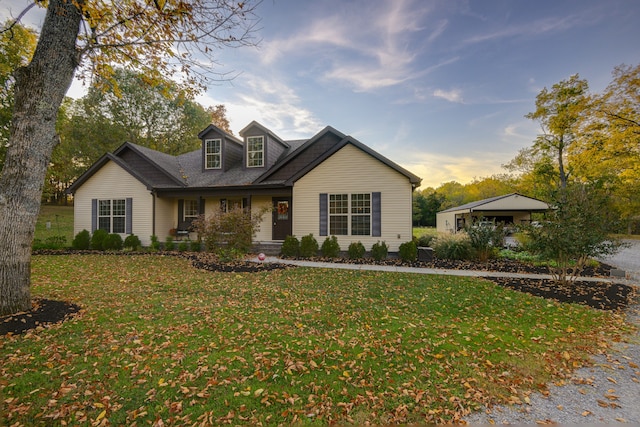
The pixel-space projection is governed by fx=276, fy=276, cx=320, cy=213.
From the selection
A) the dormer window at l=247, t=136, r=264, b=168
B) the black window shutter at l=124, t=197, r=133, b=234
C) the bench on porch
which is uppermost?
the dormer window at l=247, t=136, r=264, b=168

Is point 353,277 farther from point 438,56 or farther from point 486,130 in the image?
point 486,130

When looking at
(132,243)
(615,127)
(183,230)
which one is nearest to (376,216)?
(183,230)

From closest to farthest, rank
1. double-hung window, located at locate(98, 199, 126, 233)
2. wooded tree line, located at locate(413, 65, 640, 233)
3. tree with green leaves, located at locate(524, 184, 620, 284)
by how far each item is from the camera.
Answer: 1. tree with green leaves, located at locate(524, 184, 620, 284)
2. wooded tree line, located at locate(413, 65, 640, 233)
3. double-hung window, located at locate(98, 199, 126, 233)

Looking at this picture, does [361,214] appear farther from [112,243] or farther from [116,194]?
[116,194]

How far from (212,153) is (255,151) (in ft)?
8.78

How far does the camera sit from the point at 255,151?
14.9 metres

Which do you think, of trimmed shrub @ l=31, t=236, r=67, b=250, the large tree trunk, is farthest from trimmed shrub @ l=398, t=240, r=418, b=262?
trimmed shrub @ l=31, t=236, r=67, b=250

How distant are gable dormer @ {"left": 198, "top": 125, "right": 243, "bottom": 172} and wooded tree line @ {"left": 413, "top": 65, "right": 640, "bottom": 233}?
46.1 feet

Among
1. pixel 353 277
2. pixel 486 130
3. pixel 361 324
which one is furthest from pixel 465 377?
pixel 486 130

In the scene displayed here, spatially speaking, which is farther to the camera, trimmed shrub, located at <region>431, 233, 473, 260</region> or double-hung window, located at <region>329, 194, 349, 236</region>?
double-hung window, located at <region>329, 194, 349, 236</region>

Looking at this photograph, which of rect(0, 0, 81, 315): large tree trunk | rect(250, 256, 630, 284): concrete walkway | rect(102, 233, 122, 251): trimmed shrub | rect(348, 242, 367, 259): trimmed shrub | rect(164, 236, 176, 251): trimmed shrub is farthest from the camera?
rect(102, 233, 122, 251): trimmed shrub

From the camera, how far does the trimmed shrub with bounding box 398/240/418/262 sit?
34.4 feet

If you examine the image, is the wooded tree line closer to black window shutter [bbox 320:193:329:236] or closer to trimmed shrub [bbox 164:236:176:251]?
black window shutter [bbox 320:193:329:236]

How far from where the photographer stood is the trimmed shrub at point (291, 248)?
11.6 m
